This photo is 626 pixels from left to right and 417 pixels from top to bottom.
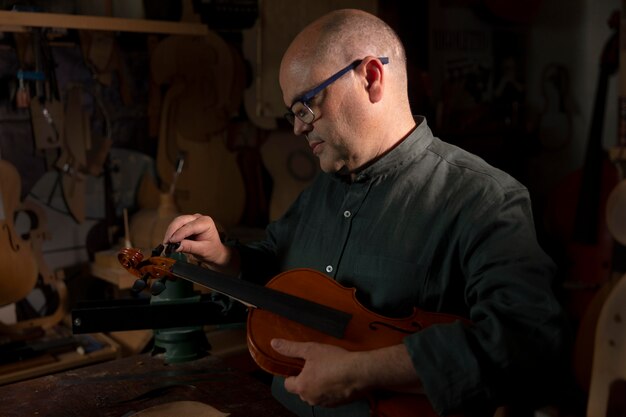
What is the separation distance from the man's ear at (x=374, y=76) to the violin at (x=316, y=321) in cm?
46

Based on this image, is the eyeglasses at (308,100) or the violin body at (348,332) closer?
→ the violin body at (348,332)

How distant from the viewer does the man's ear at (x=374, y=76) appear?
5.45 ft

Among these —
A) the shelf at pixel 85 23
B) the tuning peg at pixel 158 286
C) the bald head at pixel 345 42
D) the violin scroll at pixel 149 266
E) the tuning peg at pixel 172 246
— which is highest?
the shelf at pixel 85 23

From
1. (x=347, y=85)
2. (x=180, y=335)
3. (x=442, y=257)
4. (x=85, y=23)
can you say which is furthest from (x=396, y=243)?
(x=85, y=23)

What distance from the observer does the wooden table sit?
5.82ft

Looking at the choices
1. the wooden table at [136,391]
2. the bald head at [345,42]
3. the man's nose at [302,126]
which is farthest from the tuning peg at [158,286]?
the bald head at [345,42]

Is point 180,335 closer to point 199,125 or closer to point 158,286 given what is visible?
point 158,286

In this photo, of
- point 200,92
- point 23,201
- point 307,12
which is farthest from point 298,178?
point 23,201

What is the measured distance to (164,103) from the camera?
11.8ft

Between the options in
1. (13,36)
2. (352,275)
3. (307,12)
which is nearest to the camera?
(352,275)

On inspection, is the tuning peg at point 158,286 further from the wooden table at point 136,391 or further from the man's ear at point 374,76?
the man's ear at point 374,76

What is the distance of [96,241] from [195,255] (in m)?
1.69

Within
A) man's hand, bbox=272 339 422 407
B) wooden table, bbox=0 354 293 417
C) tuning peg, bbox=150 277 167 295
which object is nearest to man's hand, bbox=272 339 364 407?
man's hand, bbox=272 339 422 407

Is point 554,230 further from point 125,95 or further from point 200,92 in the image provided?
point 125,95
